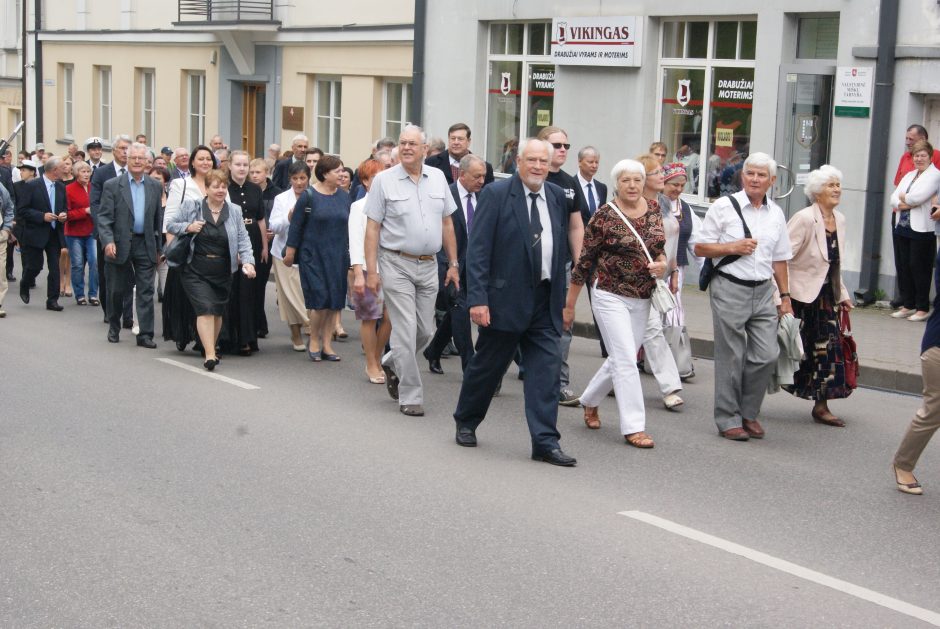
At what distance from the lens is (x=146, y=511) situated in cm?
704

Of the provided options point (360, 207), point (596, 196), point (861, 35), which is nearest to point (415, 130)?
point (360, 207)

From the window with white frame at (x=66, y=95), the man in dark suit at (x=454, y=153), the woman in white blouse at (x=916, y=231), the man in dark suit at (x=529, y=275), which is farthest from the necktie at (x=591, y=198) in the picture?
the window with white frame at (x=66, y=95)

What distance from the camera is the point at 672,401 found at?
33.4 ft

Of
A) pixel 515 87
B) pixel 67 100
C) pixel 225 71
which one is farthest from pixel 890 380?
pixel 67 100

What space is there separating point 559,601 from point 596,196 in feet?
21.7

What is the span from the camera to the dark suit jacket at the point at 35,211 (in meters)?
17.0

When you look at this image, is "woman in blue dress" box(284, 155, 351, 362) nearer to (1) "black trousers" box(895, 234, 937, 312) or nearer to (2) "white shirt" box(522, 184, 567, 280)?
(2) "white shirt" box(522, 184, 567, 280)

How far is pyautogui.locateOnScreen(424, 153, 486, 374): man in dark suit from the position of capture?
10.6 metres

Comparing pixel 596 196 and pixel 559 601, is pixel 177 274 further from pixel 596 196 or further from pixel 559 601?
pixel 559 601

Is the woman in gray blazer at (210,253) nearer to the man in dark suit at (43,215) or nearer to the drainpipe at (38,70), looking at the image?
the man in dark suit at (43,215)

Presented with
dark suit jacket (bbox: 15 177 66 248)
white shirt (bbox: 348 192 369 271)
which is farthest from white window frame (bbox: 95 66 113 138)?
white shirt (bbox: 348 192 369 271)

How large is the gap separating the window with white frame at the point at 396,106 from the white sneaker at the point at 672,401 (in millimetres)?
14995

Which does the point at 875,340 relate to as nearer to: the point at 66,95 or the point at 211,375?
the point at 211,375

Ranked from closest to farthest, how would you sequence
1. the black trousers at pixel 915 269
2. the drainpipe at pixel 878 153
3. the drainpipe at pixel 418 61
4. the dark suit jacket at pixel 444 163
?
1. the dark suit jacket at pixel 444 163
2. the black trousers at pixel 915 269
3. the drainpipe at pixel 878 153
4. the drainpipe at pixel 418 61
